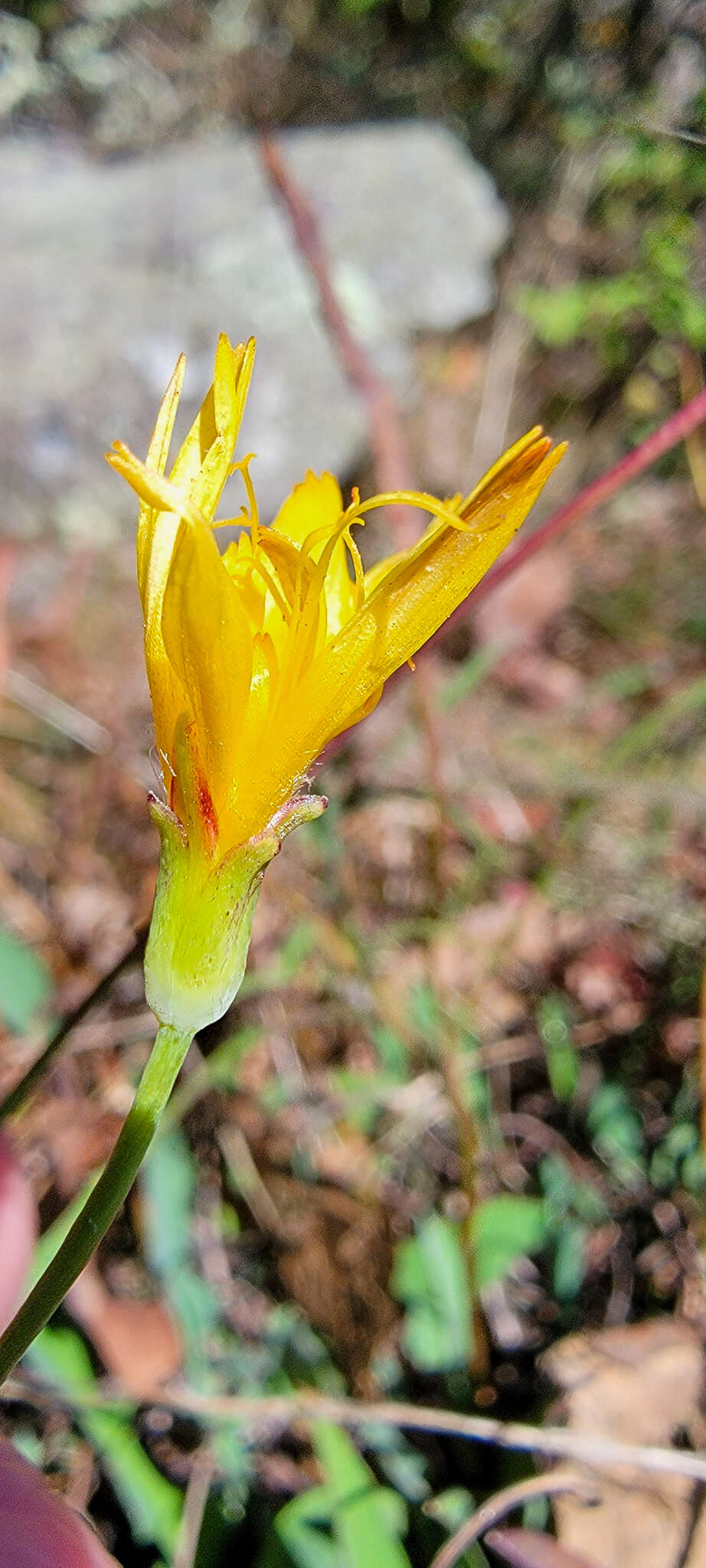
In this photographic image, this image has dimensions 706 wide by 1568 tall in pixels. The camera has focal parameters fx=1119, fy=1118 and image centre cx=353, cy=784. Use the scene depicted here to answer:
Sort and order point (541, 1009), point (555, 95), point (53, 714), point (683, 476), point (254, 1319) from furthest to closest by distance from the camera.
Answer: point (555, 95) → point (683, 476) → point (53, 714) → point (541, 1009) → point (254, 1319)

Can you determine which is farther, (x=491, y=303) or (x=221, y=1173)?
(x=491, y=303)

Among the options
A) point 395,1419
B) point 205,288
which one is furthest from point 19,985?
point 205,288

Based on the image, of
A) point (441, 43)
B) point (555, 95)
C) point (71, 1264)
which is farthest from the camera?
point (441, 43)

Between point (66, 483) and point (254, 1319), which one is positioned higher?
point (66, 483)

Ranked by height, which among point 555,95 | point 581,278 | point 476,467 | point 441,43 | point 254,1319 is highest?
point 441,43

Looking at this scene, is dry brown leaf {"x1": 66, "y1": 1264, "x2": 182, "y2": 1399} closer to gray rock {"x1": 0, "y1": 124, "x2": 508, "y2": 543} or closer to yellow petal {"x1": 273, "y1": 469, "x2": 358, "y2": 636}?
yellow petal {"x1": 273, "y1": 469, "x2": 358, "y2": 636}

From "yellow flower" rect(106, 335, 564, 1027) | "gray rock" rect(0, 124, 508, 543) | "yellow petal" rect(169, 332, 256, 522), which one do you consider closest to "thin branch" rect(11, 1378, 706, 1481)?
"yellow flower" rect(106, 335, 564, 1027)

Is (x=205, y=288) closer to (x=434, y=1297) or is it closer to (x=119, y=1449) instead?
(x=434, y=1297)

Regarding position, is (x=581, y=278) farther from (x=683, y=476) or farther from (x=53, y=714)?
(x=53, y=714)

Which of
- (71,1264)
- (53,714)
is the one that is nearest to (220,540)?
(53,714)

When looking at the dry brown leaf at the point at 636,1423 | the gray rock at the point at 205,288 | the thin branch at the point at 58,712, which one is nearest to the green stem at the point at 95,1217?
the dry brown leaf at the point at 636,1423
